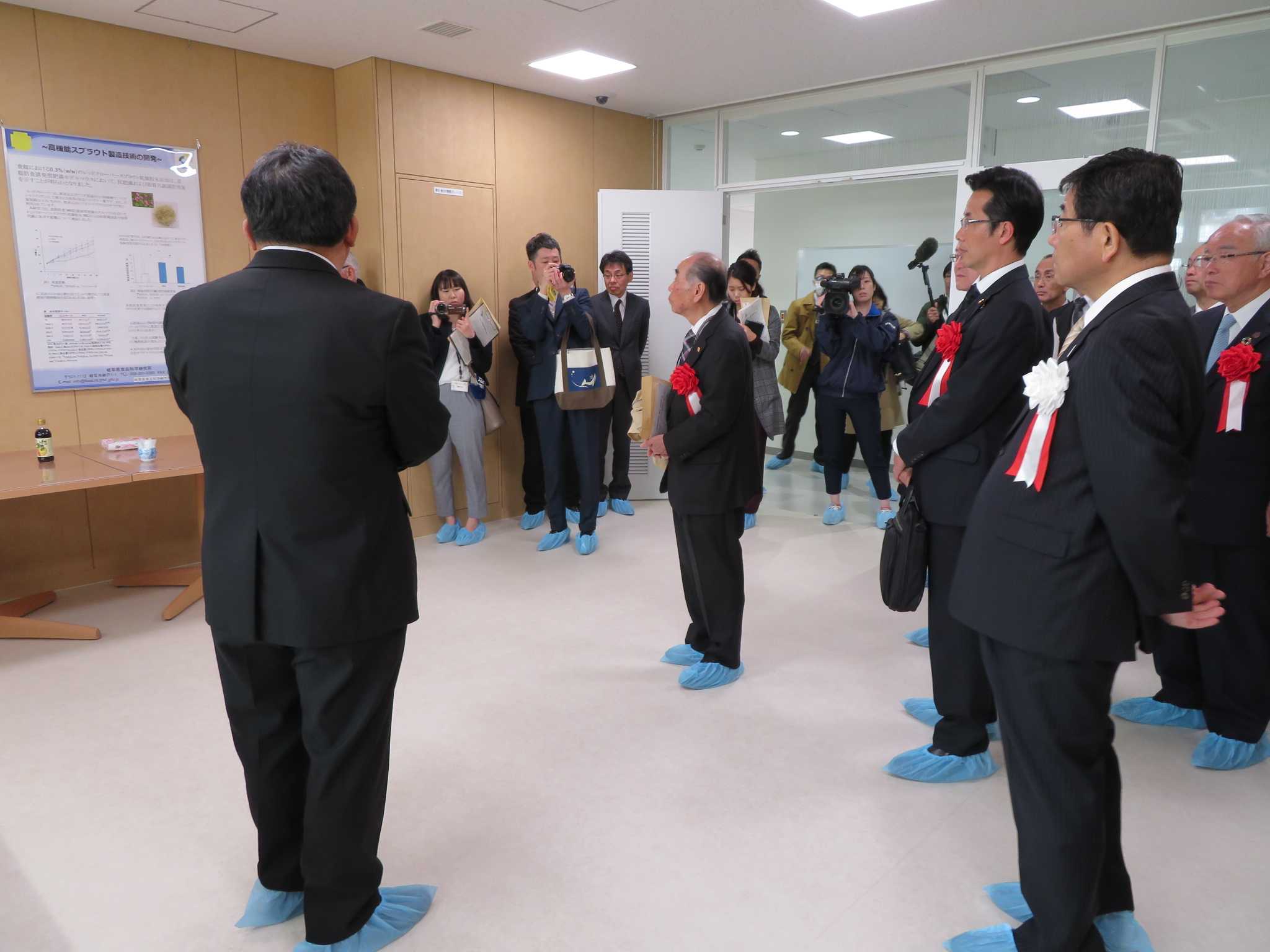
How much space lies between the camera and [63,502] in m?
4.47

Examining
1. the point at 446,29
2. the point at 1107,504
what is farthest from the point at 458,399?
the point at 1107,504

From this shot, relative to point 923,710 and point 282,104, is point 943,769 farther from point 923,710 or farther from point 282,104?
point 282,104

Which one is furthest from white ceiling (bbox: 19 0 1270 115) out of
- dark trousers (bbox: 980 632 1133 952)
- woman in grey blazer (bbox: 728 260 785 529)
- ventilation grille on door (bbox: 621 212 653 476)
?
dark trousers (bbox: 980 632 1133 952)

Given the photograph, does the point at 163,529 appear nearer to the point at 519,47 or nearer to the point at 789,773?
the point at 519,47

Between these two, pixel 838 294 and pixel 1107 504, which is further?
pixel 838 294

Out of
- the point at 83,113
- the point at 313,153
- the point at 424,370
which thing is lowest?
the point at 424,370

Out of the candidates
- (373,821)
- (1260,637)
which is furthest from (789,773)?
(1260,637)

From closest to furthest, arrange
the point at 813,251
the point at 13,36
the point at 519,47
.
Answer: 1. the point at 13,36
2. the point at 519,47
3. the point at 813,251

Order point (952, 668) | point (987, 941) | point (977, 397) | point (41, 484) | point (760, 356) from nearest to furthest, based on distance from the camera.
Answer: point (987, 941), point (977, 397), point (952, 668), point (41, 484), point (760, 356)

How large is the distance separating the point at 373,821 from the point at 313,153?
1.41 metres

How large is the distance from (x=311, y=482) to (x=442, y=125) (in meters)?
4.38

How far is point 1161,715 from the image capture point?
10.3ft

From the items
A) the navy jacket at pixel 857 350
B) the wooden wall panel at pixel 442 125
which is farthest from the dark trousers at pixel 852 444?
the wooden wall panel at pixel 442 125

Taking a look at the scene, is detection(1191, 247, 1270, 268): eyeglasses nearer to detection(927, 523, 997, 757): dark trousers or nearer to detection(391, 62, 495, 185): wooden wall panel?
detection(927, 523, 997, 757): dark trousers
